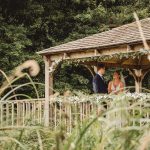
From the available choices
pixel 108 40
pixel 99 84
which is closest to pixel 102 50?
pixel 108 40

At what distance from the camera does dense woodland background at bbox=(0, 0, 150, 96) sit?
84.1 feet

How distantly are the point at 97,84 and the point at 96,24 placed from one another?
14524mm

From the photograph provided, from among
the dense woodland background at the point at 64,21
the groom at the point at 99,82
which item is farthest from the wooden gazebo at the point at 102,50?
the dense woodland background at the point at 64,21

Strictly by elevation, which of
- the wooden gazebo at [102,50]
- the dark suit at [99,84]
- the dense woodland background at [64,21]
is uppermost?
the dense woodland background at [64,21]

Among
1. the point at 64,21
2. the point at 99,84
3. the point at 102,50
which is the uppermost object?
the point at 64,21

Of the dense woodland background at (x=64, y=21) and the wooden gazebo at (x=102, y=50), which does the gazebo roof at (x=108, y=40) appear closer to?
the wooden gazebo at (x=102, y=50)

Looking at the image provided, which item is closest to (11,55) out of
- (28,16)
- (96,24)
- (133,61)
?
(28,16)

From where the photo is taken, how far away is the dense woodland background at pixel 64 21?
25625 millimetres

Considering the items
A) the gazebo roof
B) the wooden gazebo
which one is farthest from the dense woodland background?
the gazebo roof

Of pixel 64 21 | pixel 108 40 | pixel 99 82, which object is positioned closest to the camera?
pixel 99 82

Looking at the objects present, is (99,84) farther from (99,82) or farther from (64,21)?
(64,21)

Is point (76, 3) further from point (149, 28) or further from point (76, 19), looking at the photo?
point (149, 28)

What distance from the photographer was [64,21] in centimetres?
2742

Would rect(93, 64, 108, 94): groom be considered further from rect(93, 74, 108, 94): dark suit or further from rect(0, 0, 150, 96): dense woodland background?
rect(0, 0, 150, 96): dense woodland background
